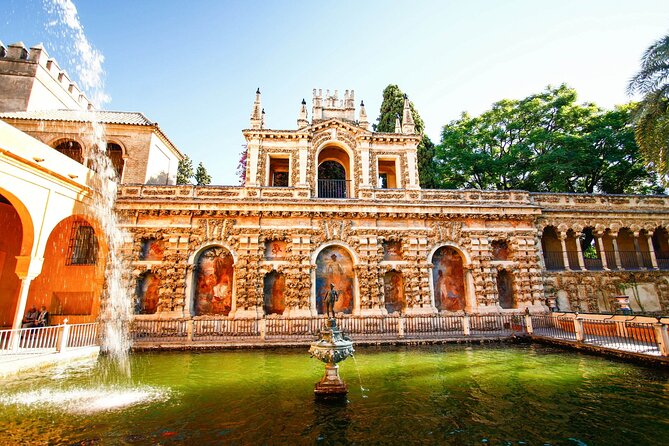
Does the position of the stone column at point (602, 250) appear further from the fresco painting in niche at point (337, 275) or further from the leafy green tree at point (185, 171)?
the leafy green tree at point (185, 171)

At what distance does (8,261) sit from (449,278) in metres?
25.6

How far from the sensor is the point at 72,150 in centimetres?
2230

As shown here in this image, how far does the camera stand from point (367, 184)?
22.3 metres

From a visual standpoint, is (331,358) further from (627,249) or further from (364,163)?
(627,249)

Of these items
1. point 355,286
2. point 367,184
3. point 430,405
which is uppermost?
point 367,184

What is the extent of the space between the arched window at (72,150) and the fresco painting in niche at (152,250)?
827 cm

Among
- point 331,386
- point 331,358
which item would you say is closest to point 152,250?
point 331,358

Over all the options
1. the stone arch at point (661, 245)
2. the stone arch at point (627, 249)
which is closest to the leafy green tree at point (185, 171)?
the stone arch at point (627, 249)

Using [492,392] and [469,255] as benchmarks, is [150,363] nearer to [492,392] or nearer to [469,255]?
[492,392]

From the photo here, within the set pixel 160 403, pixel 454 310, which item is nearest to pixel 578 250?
pixel 454 310

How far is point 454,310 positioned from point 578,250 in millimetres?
10265

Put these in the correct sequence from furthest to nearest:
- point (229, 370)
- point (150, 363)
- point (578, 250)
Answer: point (578, 250)
point (150, 363)
point (229, 370)

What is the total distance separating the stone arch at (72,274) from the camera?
18.4 m

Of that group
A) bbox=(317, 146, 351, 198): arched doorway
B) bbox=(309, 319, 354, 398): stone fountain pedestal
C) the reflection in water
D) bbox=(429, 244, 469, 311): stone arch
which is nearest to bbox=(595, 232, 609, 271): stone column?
bbox=(429, 244, 469, 311): stone arch
